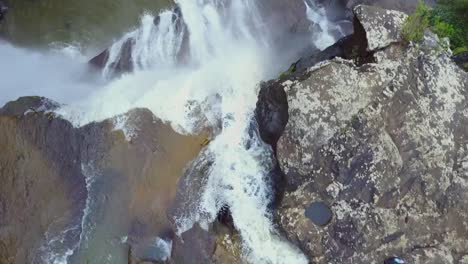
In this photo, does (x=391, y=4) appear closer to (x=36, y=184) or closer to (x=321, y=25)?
(x=321, y=25)

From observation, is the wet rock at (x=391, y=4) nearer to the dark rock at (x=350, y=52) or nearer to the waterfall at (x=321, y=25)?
the waterfall at (x=321, y=25)

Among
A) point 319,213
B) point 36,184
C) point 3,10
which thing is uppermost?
point 3,10

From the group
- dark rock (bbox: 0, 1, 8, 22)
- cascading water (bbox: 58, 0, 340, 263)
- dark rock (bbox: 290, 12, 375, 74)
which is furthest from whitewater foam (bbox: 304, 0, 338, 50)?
dark rock (bbox: 0, 1, 8, 22)

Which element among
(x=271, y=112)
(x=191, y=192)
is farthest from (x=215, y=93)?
(x=191, y=192)

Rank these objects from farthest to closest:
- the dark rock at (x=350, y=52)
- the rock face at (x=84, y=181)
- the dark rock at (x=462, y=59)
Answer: the dark rock at (x=462, y=59) → the dark rock at (x=350, y=52) → the rock face at (x=84, y=181)

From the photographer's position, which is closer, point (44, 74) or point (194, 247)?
point (194, 247)

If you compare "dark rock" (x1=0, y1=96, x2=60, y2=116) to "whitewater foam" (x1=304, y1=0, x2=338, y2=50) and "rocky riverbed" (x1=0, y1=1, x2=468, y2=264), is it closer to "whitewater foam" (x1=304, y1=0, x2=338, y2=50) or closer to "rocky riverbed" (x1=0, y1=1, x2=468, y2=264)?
"rocky riverbed" (x1=0, y1=1, x2=468, y2=264)

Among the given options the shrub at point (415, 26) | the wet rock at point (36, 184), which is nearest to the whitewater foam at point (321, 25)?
the shrub at point (415, 26)
